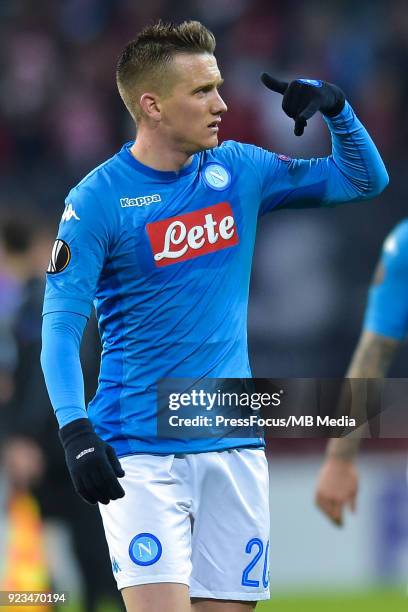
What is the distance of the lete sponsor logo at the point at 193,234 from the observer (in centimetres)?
387

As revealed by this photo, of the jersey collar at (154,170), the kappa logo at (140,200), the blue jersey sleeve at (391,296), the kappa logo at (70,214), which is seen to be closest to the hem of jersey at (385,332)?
the blue jersey sleeve at (391,296)

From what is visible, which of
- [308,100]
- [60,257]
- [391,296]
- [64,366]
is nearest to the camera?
[64,366]

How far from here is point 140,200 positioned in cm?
388

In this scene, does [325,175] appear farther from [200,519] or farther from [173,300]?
[200,519]

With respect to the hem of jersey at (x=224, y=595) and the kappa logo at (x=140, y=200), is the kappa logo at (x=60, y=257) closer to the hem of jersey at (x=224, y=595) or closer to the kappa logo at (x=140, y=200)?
the kappa logo at (x=140, y=200)

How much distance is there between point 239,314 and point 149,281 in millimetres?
303

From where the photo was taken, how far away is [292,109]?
3.90m

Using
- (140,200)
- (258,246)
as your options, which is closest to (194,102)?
(140,200)

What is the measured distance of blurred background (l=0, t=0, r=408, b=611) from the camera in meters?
6.80

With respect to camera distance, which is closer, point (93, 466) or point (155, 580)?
point (93, 466)

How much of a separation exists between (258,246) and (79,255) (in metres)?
5.84

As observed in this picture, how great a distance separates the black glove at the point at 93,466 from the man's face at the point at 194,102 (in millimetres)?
946

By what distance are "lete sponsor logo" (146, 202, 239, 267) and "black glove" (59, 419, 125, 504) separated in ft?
2.00

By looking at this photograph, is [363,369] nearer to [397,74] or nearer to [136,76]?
[136,76]
